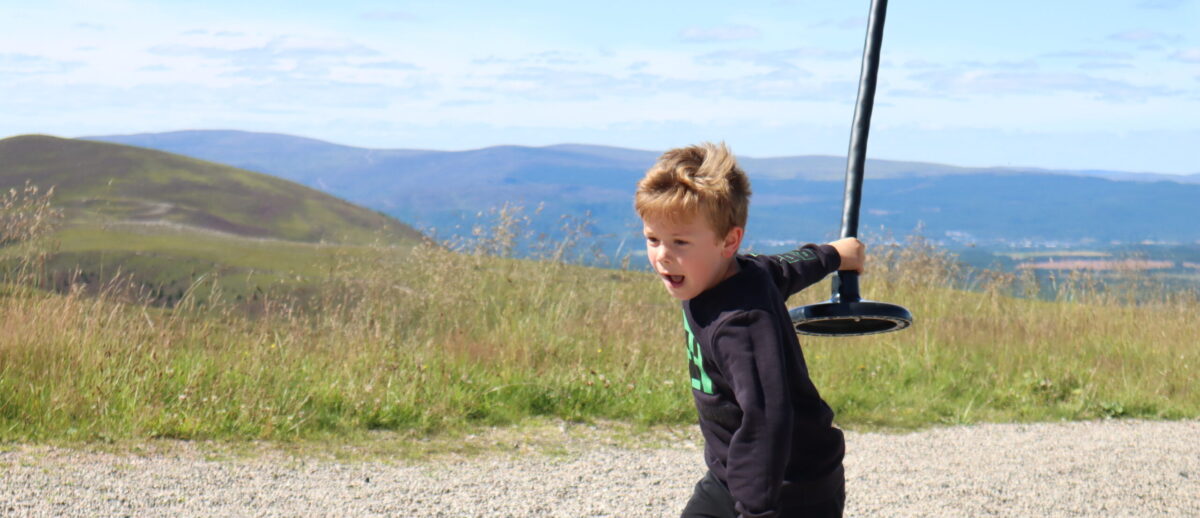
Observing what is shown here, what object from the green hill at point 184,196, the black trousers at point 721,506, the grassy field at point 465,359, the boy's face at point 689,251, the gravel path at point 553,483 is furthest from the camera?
the green hill at point 184,196

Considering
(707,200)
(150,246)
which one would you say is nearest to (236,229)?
(150,246)

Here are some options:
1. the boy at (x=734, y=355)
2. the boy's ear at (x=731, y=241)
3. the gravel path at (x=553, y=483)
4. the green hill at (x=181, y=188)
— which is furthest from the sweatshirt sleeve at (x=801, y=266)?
the green hill at (x=181, y=188)

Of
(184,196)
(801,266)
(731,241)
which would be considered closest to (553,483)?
(801,266)

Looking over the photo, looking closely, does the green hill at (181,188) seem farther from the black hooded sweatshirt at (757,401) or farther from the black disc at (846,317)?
the black hooded sweatshirt at (757,401)

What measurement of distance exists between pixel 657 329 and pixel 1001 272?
479 cm

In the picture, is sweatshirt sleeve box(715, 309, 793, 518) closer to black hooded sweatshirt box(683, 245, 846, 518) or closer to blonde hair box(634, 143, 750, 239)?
black hooded sweatshirt box(683, 245, 846, 518)

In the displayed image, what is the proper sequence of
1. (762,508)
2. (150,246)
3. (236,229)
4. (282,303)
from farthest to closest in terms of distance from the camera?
(236,229) → (150,246) → (282,303) → (762,508)

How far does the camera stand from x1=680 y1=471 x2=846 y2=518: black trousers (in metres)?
2.54

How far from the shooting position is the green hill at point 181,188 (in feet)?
341

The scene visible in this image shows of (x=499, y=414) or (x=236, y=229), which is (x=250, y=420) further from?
(x=236, y=229)

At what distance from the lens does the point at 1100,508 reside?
15.1 feet

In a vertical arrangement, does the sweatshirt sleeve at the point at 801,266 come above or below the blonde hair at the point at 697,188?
below

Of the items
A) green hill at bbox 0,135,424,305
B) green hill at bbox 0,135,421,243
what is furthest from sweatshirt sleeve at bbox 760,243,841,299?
green hill at bbox 0,135,421,243

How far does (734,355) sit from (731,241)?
0.95 ft
